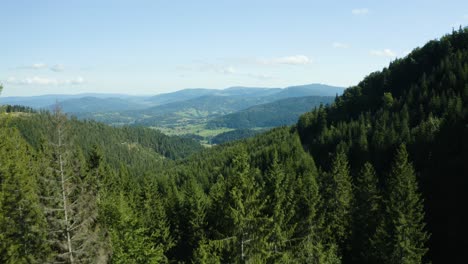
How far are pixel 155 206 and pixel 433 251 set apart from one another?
41185 millimetres

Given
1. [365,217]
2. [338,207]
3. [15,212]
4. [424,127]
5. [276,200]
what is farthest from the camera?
[424,127]

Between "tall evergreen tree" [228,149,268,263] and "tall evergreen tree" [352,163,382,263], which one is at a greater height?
"tall evergreen tree" [228,149,268,263]

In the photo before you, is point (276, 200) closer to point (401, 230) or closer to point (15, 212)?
point (401, 230)

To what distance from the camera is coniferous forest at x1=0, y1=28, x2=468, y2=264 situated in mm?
21047

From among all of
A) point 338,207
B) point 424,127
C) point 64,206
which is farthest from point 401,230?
point 424,127

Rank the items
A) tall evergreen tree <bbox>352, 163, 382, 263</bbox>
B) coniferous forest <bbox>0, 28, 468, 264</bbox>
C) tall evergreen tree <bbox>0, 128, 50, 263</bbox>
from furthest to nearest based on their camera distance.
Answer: tall evergreen tree <bbox>352, 163, 382, 263</bbox> → tall evergreen tree <bbox>0, 128, 50, 263</bbox> → coniferous forest <bbox>0, 28, 468, 264</bbox>

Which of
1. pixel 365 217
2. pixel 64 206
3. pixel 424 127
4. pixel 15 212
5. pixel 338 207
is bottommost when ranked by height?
pixel 365 217

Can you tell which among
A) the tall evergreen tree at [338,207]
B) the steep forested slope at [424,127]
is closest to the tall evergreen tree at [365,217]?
the tall evergreen tree at [338,207]

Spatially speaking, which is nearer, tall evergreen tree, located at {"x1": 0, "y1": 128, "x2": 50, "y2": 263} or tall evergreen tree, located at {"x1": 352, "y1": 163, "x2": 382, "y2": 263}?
tall evergreen tree, located at {"x1": 0, "y1": 128, "x2": 50, "y2": 263}

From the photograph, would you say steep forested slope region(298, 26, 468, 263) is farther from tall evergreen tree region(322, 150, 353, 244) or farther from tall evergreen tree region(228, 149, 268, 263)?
tall evergreen tree region(228, 149, 268, 263)

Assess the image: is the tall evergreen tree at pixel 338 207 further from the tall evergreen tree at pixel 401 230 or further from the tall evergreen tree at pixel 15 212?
the tall evergreen tree at pixel 15 212

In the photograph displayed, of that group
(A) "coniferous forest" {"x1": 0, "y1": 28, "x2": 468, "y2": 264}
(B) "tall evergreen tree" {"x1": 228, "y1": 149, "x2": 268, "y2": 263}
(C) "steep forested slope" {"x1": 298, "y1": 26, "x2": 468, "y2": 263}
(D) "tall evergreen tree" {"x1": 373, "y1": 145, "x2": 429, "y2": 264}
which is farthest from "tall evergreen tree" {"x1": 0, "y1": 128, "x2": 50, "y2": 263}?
(C) "steep forested slope" {"x1": 298, "y1": 26, "x2": 468, "y2": 263}

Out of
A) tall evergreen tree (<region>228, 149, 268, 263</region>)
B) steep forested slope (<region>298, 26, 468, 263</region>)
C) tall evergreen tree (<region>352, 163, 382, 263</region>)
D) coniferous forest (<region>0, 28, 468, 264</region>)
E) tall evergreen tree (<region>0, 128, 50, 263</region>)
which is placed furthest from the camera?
steep forested slope (<region>298, 26, 468, 263</region>)

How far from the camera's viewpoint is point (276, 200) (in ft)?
136
